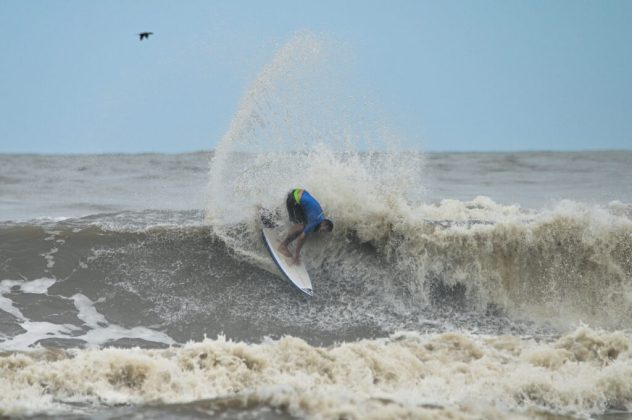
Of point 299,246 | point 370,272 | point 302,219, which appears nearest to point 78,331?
point 299,246

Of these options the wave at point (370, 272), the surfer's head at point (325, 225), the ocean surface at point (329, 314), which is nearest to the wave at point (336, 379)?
the ocean surface at point (329, 314)

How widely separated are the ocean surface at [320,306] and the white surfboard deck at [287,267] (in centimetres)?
18

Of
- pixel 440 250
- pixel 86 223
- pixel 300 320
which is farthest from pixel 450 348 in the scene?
pixel 86 223

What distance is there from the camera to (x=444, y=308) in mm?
10133

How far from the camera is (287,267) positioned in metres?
10.3

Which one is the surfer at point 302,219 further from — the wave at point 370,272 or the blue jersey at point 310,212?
the wave at point 370,272

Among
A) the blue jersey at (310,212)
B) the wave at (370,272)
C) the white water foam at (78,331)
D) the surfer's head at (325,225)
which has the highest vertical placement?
the blue jersey at (310,212)

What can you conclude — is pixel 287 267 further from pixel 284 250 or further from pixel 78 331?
pixel 78 331

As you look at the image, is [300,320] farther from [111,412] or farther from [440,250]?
[111,412]

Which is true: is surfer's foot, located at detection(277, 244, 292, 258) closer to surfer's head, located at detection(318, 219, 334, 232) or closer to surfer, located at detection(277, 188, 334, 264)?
surfer, located at detection(277, 188, 334, 264)

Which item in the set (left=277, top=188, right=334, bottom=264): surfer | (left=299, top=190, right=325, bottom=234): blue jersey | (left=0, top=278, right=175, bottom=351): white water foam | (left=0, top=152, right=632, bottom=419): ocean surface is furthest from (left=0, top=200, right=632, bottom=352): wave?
(left=299, top=190, right=325, bottom=234): blue jersey

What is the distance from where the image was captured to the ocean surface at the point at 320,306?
667 centimetres

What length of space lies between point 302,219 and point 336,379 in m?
→ 3.52

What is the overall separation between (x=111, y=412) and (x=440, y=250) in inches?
237
